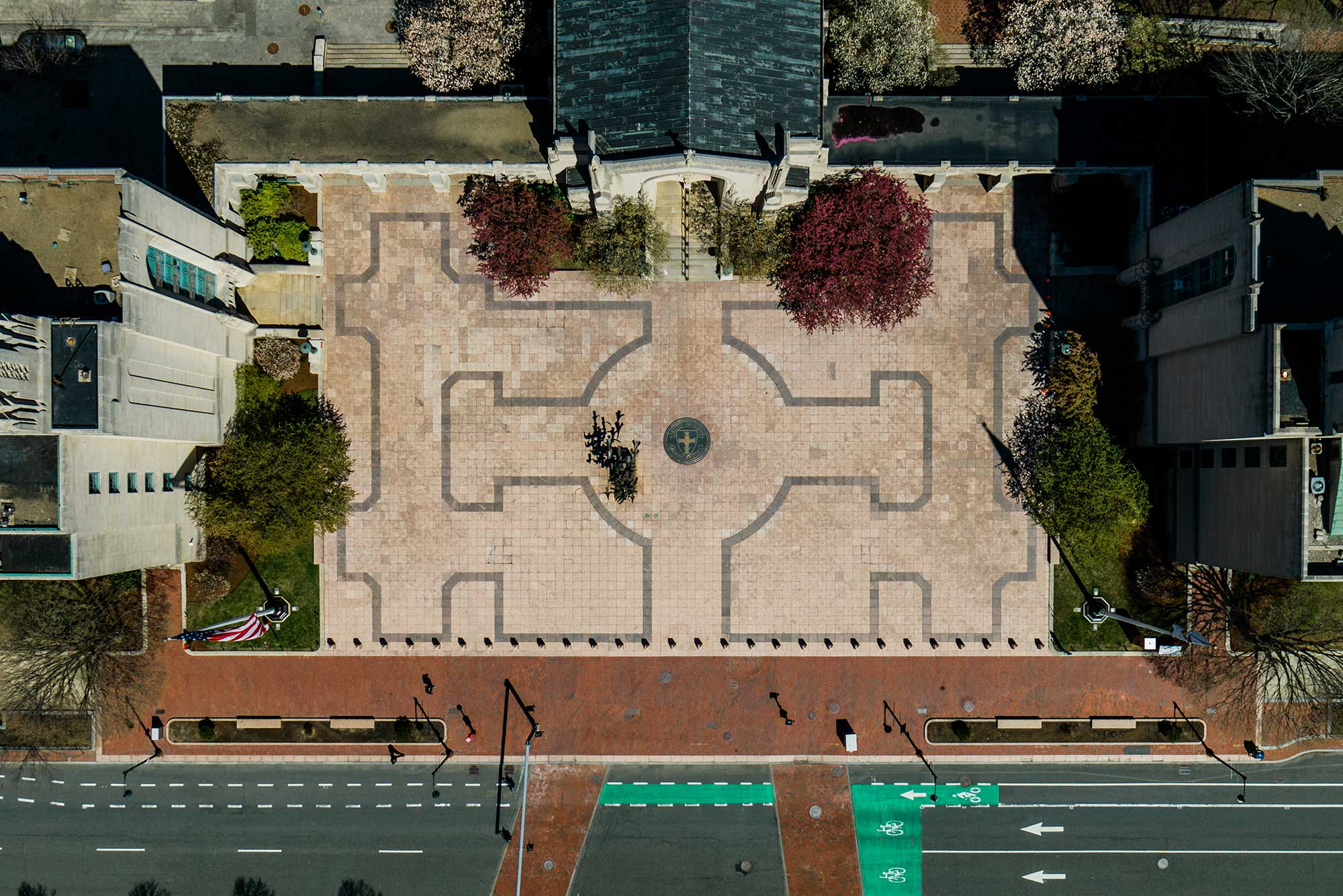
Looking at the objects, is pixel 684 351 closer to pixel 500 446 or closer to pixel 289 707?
pixel 500 446

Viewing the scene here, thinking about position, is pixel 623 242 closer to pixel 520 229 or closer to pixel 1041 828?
pixel 520 229

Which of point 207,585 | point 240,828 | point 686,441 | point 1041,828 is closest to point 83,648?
point 207,585

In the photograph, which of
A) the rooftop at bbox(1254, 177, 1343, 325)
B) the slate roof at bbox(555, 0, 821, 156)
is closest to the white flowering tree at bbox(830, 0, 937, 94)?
the slate roof at bbox(555, 0, 821, 156)

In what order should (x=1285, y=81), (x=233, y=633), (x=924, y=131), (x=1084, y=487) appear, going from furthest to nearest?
(x=924, y=131)
(x=1285, y=81)
(x=233, y=633)
(x=1084, y=487)

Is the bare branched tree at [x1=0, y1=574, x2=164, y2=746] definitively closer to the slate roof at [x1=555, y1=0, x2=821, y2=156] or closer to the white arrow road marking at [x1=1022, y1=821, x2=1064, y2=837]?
the slate roof at [x1=555, y1=0, x2=821, y2=156]

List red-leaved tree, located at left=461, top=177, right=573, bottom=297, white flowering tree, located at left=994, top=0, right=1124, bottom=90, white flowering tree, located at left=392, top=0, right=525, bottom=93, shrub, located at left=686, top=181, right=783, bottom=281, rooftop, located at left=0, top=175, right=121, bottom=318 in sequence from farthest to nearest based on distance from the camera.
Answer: shrub, located at left=686, top=181, right=783, bottom=281 → red-leaved tree, located at left=461, top=177, right=573, bottom=297 → white flowering tree, located at left=392, top=0, right=525, bottom=93 → white flowering tree, located at left=994, top=0, right=1124, bottom=90 → rooftop, located at left=0, top=175, right=121, bottom=318

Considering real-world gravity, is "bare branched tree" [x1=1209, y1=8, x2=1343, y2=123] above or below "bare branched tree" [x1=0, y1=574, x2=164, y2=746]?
above

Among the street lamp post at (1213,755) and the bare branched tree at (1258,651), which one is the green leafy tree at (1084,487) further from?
the street lamp post at (1213,755)
